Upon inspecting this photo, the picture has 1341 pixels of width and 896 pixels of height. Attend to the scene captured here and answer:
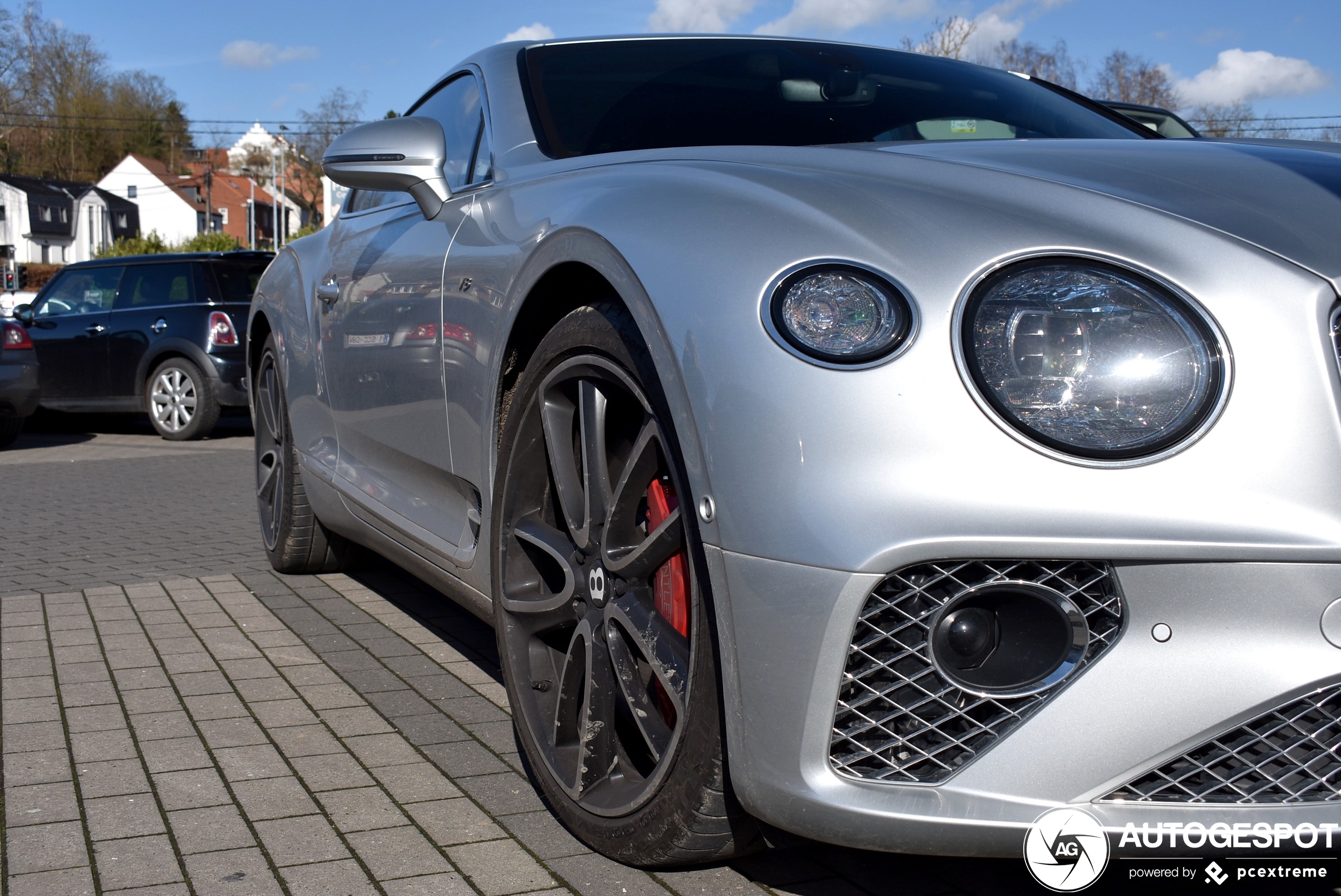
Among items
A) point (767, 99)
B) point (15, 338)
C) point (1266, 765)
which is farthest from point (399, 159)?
point (15, 338)

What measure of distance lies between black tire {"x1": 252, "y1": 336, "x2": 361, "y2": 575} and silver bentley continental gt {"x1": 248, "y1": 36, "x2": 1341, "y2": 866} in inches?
99.8

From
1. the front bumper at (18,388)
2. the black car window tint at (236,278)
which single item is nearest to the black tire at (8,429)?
the front bumper at (18,388)

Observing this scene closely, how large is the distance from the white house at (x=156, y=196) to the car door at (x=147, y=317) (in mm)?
83467

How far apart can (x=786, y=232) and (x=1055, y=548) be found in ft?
1.97

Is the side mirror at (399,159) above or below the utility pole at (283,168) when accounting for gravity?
below

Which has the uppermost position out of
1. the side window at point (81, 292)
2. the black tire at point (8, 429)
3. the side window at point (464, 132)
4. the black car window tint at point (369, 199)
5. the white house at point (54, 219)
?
the white house at point (54, 219)

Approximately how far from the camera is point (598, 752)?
7.68 feet

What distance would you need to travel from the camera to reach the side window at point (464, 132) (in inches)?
129

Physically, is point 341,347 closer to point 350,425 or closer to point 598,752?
point 350,425

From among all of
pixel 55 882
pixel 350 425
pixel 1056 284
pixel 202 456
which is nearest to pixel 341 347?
pixel 350 425

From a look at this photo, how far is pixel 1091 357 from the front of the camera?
1.67 metres

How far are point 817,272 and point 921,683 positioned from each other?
0.58 m

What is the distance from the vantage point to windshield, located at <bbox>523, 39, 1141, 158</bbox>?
118 inches

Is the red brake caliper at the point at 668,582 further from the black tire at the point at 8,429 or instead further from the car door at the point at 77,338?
the car door at the point at 77,338
